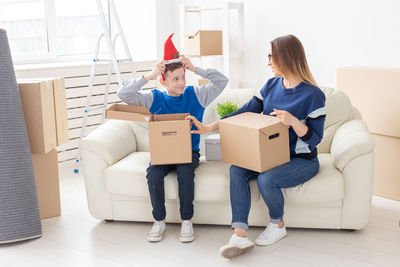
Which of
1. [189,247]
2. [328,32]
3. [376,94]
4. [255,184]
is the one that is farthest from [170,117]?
[328,32]

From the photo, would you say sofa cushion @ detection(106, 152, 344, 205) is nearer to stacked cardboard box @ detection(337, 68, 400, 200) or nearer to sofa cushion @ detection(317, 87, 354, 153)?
sofa cushion @ detection(317, 87, 354, 153)

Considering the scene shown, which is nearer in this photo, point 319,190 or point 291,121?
point 291,121

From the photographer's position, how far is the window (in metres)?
4.36

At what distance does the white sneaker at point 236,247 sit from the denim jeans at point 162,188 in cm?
31

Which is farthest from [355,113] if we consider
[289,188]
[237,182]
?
[237,182]

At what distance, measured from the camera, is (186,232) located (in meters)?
2.58

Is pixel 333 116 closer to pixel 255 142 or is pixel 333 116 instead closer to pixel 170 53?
pixel 255 142

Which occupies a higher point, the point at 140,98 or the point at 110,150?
the point at 140,98

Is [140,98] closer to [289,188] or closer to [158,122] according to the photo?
[158,122]

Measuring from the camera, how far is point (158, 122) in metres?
2.46

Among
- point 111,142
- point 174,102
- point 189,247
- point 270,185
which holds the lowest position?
point 189,247

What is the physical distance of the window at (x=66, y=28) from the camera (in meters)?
4.36

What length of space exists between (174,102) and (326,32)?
1.47 m

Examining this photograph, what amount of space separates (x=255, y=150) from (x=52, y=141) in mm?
1227
